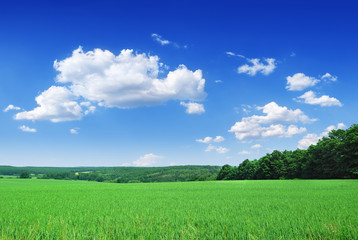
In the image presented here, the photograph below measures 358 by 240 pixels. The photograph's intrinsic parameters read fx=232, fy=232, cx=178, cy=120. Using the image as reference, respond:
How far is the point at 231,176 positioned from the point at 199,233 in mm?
97457

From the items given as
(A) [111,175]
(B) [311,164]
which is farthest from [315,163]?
(A) [111,175]

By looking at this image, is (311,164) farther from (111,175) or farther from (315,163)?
(111,175)

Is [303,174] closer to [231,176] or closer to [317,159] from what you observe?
[317,159]

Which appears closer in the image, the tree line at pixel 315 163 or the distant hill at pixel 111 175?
the tree line at pixel 315 163

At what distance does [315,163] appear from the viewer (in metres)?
65.9

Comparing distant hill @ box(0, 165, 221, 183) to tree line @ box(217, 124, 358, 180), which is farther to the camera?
distant hill @ box(0, 165, 221, 183)

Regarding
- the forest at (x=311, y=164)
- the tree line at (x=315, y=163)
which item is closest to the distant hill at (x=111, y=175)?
the forest at (x=311, y=164)

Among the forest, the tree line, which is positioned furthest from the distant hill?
the tree line

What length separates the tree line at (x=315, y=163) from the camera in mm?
53688

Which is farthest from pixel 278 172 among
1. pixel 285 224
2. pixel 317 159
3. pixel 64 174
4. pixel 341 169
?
pixel 285 224

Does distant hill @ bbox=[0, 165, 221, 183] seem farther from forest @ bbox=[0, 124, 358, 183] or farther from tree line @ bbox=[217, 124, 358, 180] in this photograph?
tree line @ bbox=[217, 124, 358, 180]

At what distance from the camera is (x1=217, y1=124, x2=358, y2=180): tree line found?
176ft

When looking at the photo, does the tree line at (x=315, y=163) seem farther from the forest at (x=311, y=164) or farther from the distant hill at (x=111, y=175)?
the distant hill at (x=111, y=175)

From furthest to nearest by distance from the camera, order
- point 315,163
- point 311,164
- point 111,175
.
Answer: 1. point 111,175
2. point 311,164
3. point 315,163
